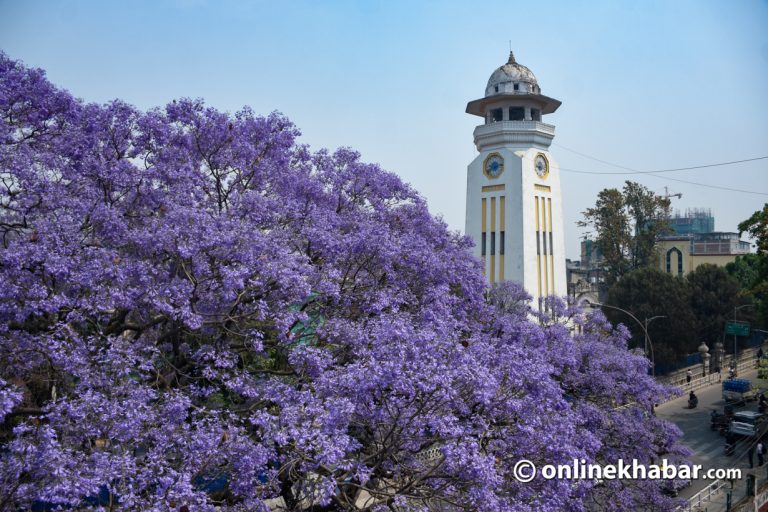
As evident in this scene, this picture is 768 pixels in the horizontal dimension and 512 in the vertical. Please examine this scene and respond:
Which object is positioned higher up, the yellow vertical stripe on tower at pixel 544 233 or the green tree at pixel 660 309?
the yellow vertical stripe on tower at pixel 544 233

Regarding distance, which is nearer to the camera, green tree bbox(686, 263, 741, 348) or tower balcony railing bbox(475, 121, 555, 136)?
tower balcony railing bbox(475, 121, 555, 136)

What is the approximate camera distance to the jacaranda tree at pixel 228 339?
8.66m

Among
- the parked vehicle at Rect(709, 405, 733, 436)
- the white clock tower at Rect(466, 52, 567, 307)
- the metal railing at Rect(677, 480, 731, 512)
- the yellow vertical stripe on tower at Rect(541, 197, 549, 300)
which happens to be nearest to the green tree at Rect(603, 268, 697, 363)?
the white clock tower at Rect(466, 52, 567, 307)

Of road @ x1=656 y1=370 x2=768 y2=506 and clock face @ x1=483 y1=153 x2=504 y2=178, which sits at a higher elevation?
clock face @ x1=483 y1=153 x2=504 y2=178

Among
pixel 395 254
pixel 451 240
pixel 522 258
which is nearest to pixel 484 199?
pixel 522 258

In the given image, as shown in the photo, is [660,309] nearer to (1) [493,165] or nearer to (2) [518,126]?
(1) [493,165]

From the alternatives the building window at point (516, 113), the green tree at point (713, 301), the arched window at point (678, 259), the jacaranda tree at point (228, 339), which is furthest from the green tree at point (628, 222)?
the jacaranda tree at point (228, 339)

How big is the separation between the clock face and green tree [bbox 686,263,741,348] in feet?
65.1

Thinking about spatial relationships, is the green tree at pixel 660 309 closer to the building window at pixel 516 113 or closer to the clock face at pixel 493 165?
the clock face at pixel 493 165

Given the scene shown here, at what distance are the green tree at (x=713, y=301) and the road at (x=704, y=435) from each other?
6210 mm

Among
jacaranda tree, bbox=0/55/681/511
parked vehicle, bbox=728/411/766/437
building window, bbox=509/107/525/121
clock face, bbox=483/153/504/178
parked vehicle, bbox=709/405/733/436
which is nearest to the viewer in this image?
jacaranda tree, bbox=0/55/681/511

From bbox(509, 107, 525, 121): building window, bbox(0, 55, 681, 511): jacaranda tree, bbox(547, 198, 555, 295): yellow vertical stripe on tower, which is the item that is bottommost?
bbox(0, 55, 681, 511): jacaranda tree

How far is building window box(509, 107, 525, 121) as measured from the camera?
39.9 metres

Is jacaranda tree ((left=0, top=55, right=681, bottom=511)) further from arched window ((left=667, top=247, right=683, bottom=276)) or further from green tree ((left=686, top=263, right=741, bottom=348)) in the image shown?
arched window ((left=667, top=247, right=683, bottom=276))
